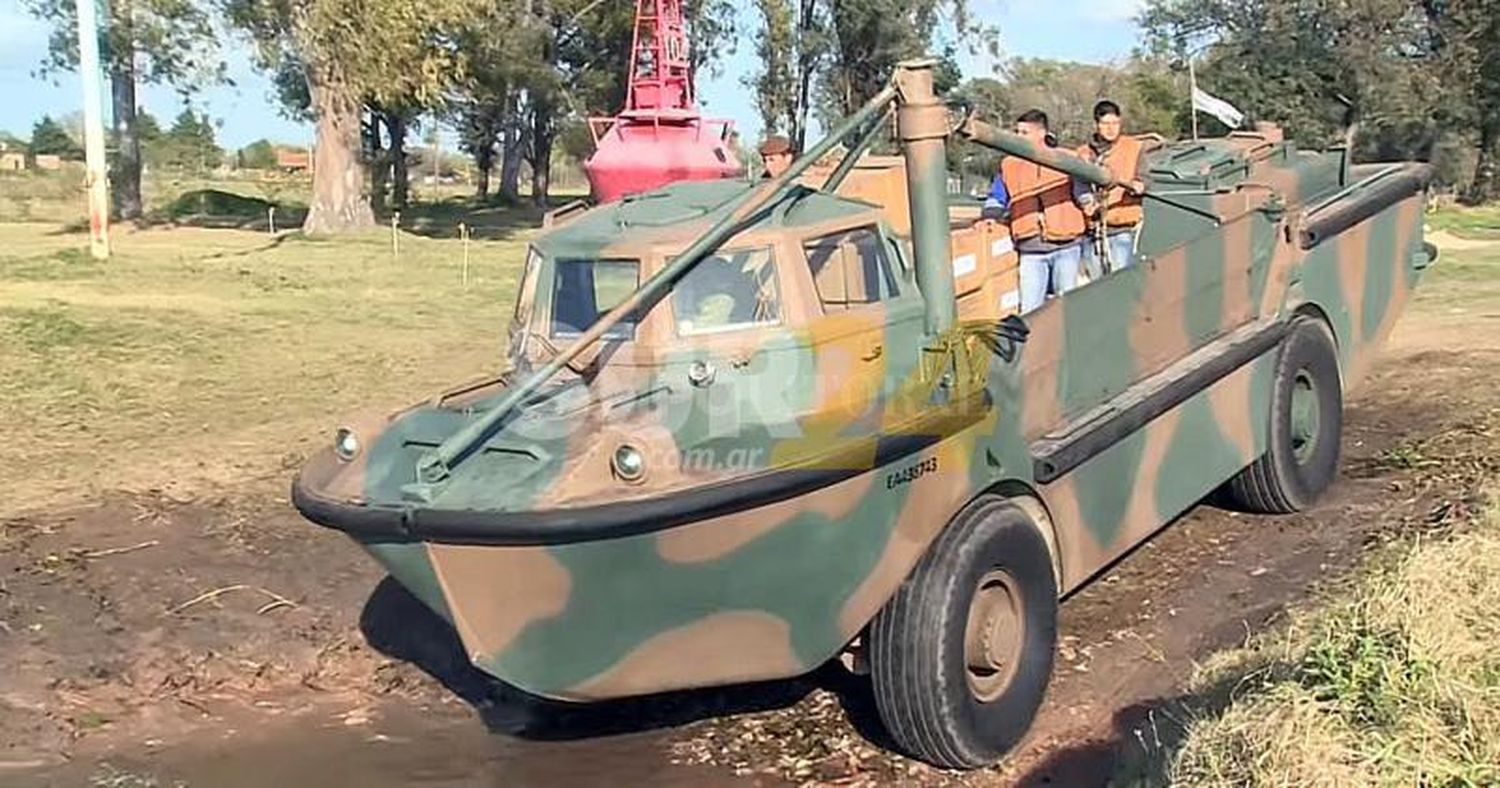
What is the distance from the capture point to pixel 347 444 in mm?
6117

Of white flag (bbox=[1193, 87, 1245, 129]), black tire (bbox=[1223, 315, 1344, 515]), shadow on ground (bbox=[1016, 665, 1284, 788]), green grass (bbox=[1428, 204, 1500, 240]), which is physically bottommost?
shadow on ground (bbox=[1016, 665, 1284, 788])

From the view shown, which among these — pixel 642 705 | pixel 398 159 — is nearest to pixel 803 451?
pixel 642 705

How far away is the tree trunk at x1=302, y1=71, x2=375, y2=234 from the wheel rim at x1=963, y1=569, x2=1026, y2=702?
24.4 m

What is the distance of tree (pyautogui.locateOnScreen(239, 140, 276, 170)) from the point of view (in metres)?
81.7

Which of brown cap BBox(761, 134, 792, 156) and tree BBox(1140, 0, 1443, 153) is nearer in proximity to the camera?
brown cap BBox(761, 134, 792, 156)

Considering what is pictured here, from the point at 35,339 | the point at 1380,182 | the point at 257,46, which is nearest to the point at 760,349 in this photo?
the point at 1380,182

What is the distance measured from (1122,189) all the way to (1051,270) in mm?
602

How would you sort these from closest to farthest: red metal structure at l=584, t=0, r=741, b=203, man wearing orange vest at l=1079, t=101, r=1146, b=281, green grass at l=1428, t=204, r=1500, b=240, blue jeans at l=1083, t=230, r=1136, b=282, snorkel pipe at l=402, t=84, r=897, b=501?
snorkel pipe at l=402, t=84, r=897, b=501
blue jeans at l=1083, t=230, r=1136, b=282
man wearing orange vest at l=1079, t=101, r=1146, b=281
red metal structure at l=584, t=0, r=741, b=203
green grass at l=1428, t=204, r=1500, b=240

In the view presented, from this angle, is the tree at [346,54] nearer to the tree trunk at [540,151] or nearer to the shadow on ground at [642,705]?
the tree trunk at [540,151]

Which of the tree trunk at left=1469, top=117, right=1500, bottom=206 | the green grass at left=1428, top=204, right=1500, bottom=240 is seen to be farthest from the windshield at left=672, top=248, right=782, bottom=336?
the tree trunk at left=1469, top=117, right=1500, bottom=206

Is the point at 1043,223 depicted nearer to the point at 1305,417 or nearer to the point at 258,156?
the point at 1305,417

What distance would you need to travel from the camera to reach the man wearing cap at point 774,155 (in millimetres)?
7871

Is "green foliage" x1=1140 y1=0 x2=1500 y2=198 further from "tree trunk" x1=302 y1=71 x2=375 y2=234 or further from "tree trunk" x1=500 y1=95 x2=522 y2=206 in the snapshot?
"tree trunk" x1=302 y1=71 x2=375 y2=234

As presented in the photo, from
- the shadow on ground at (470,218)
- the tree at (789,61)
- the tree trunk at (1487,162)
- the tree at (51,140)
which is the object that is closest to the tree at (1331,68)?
the tree trunk at (1487,162)
